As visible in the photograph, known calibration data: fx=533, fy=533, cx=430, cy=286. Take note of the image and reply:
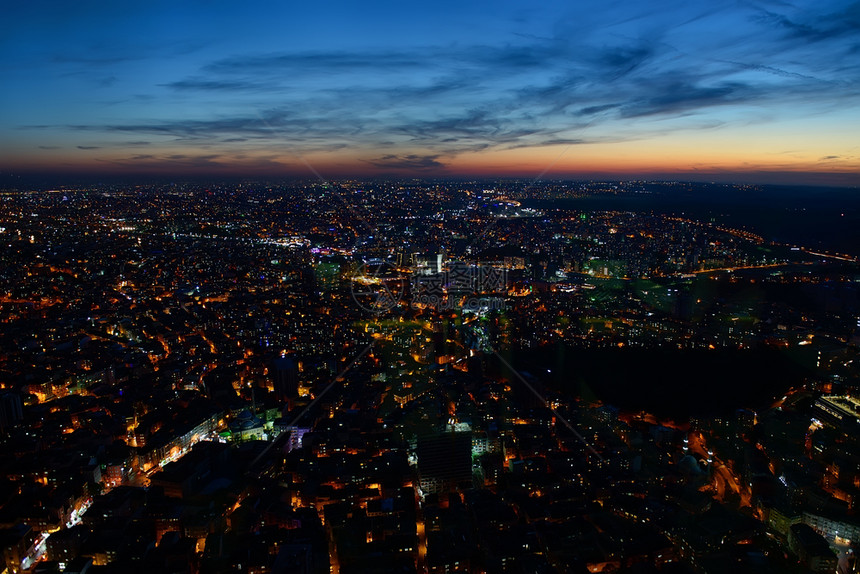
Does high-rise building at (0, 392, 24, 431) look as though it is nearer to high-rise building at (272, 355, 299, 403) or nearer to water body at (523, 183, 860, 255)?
high-rise building at (272, 355, 299, 403)

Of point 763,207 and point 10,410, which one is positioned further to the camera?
point 763,207

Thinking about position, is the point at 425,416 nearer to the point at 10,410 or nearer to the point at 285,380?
the point at 285,380

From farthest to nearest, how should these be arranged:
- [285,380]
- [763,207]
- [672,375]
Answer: [763,207]
[672,375]
[285,380]

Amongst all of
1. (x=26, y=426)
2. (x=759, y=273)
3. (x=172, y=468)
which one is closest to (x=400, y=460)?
(x=172, y=468)

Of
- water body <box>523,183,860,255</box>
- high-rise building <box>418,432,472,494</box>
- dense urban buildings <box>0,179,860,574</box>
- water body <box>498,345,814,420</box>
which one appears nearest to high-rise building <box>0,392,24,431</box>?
dense urban buildings <box>0,179,860,574</box>

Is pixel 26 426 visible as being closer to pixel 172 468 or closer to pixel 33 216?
pixel 172 468

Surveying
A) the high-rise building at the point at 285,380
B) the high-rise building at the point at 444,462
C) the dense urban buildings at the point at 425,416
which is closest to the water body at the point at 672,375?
the dense urban buildings at the point at 425,416

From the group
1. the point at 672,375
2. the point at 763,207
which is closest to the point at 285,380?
the point at 672,375

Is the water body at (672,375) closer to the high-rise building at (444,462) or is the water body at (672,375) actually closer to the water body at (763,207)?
the high-rise building at (444,462)
